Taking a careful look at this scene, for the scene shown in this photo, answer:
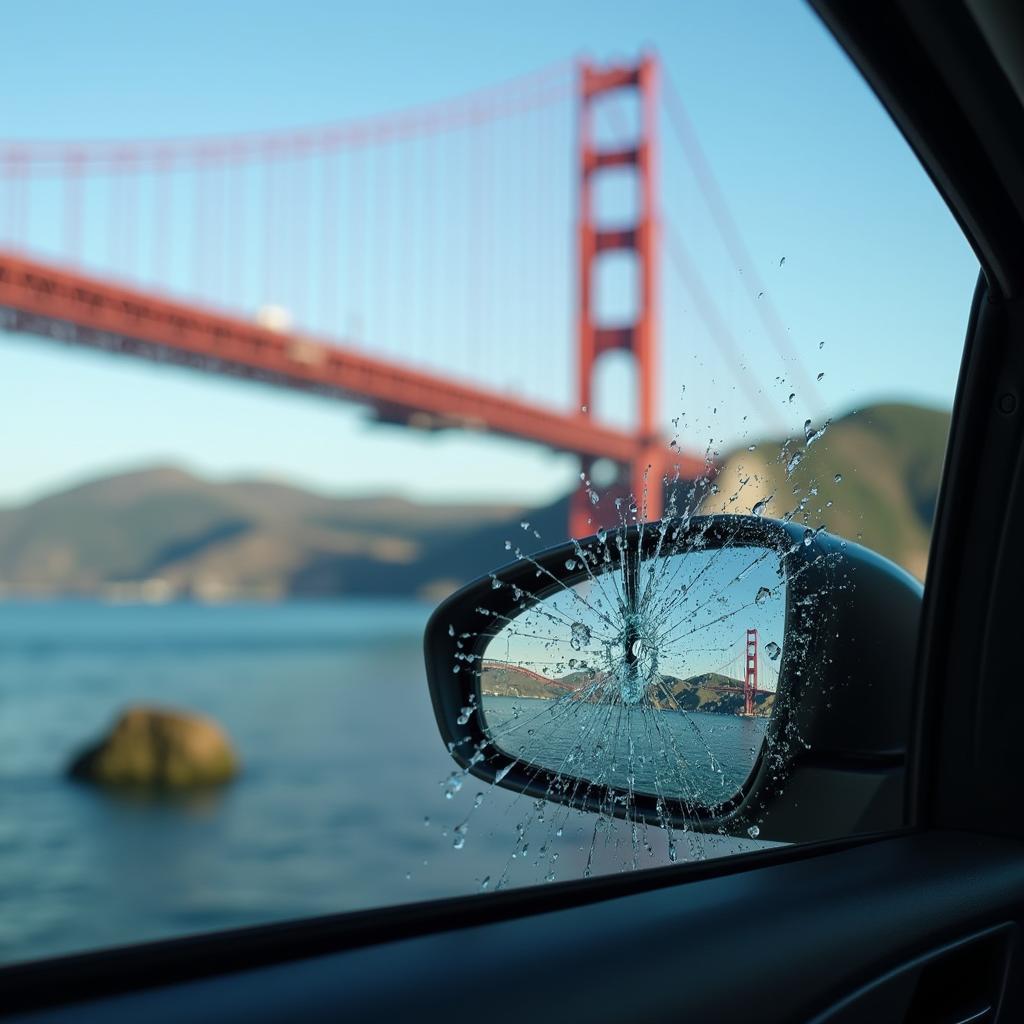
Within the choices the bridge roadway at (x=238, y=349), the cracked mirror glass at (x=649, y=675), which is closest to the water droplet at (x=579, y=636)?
the cracked mirror glass at (x=649, y=675)

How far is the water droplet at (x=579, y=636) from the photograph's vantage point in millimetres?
867

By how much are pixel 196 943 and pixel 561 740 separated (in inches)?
16.6

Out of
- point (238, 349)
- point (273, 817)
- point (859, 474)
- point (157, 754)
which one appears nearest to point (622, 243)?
point (238, 349)

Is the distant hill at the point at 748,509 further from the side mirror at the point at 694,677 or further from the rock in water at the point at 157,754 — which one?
the rock in water at the point at 157,754

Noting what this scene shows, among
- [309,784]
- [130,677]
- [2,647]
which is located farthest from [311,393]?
[2,647]

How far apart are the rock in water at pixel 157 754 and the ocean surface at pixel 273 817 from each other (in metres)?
0.37

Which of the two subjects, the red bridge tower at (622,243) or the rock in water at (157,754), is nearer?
the red bridge tower at (622,243)

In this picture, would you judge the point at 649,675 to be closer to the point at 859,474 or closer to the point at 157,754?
the point at 859,474

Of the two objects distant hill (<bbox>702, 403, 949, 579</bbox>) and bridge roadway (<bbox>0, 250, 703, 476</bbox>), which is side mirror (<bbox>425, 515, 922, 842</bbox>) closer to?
distant hill (<bbox>702, 403, 949, 579</bbox>)

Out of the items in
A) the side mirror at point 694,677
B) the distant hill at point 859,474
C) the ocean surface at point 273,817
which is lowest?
the ocean surface at point 273,817

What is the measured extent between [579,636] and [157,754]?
530 inches

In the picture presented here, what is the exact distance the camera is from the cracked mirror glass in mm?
804

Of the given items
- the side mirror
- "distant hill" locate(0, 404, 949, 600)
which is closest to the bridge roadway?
"distant hill" locate(0, 404, 949, 600)

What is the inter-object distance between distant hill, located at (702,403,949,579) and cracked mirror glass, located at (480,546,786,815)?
2.0 inches
